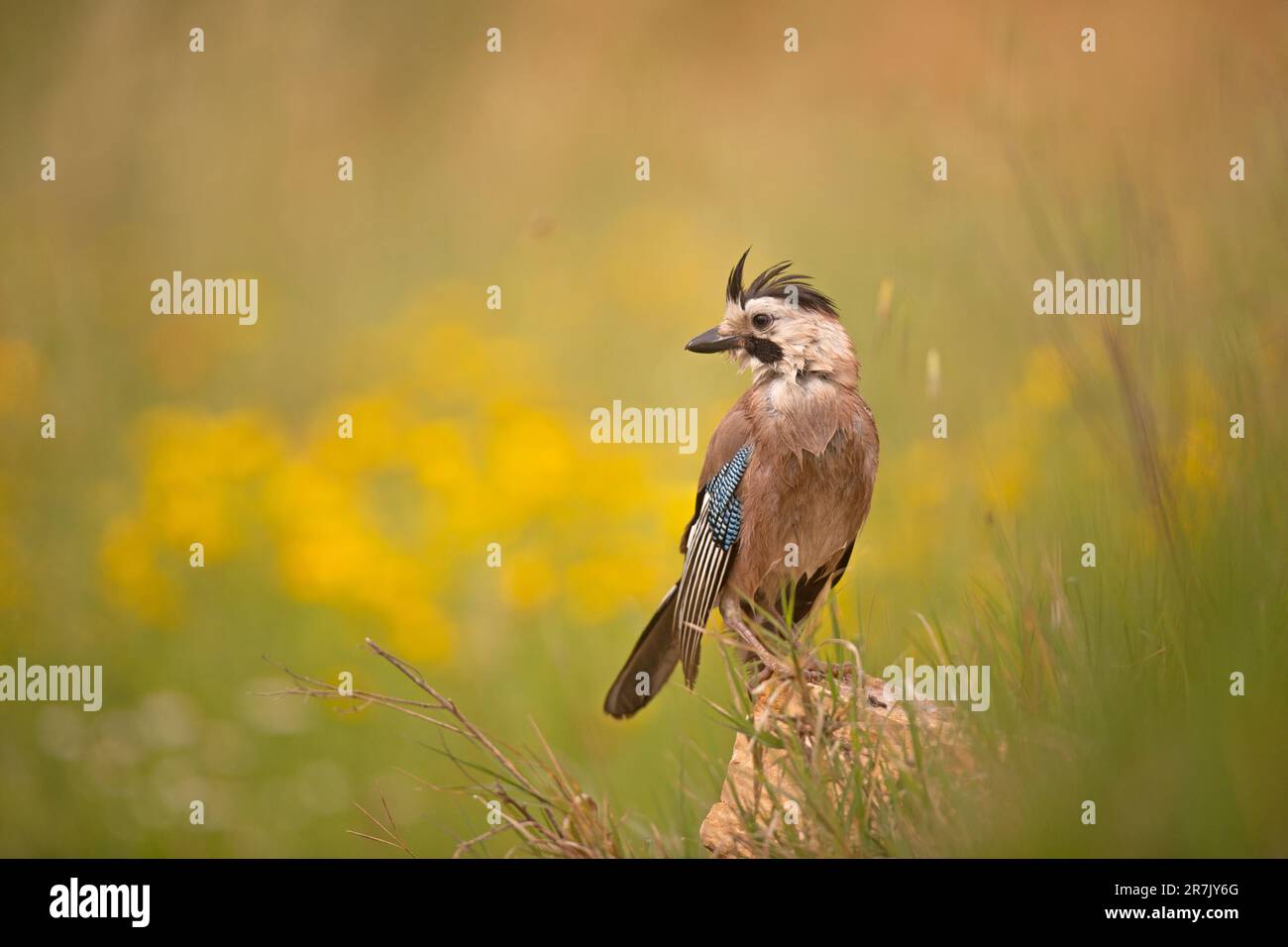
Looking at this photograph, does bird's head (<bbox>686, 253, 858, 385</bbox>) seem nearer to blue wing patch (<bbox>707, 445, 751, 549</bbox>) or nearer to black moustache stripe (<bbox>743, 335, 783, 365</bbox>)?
black moustache stripe (<bbox>743, 335, 783, 365</bbox>)

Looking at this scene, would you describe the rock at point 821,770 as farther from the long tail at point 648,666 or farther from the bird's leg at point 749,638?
the long tail at point 648,666

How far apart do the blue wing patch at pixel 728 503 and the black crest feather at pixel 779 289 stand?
63cm

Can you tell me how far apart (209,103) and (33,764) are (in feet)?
11.5

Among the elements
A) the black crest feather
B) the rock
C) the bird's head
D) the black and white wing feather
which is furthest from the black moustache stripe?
the rock

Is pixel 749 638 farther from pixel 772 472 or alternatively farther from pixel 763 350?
pixel 763 350

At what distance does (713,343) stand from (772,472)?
58 centimetres

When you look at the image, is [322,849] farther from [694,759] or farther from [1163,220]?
[1163,220]

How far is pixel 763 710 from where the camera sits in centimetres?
399

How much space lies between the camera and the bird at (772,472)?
198 inches

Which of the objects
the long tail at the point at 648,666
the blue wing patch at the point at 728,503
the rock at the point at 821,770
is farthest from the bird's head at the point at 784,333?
the rock at the point at 821,770

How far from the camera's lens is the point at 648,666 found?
16.9 feet

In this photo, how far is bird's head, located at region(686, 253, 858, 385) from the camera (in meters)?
5.04

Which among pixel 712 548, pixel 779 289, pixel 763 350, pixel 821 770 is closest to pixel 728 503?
pixel 712 548
